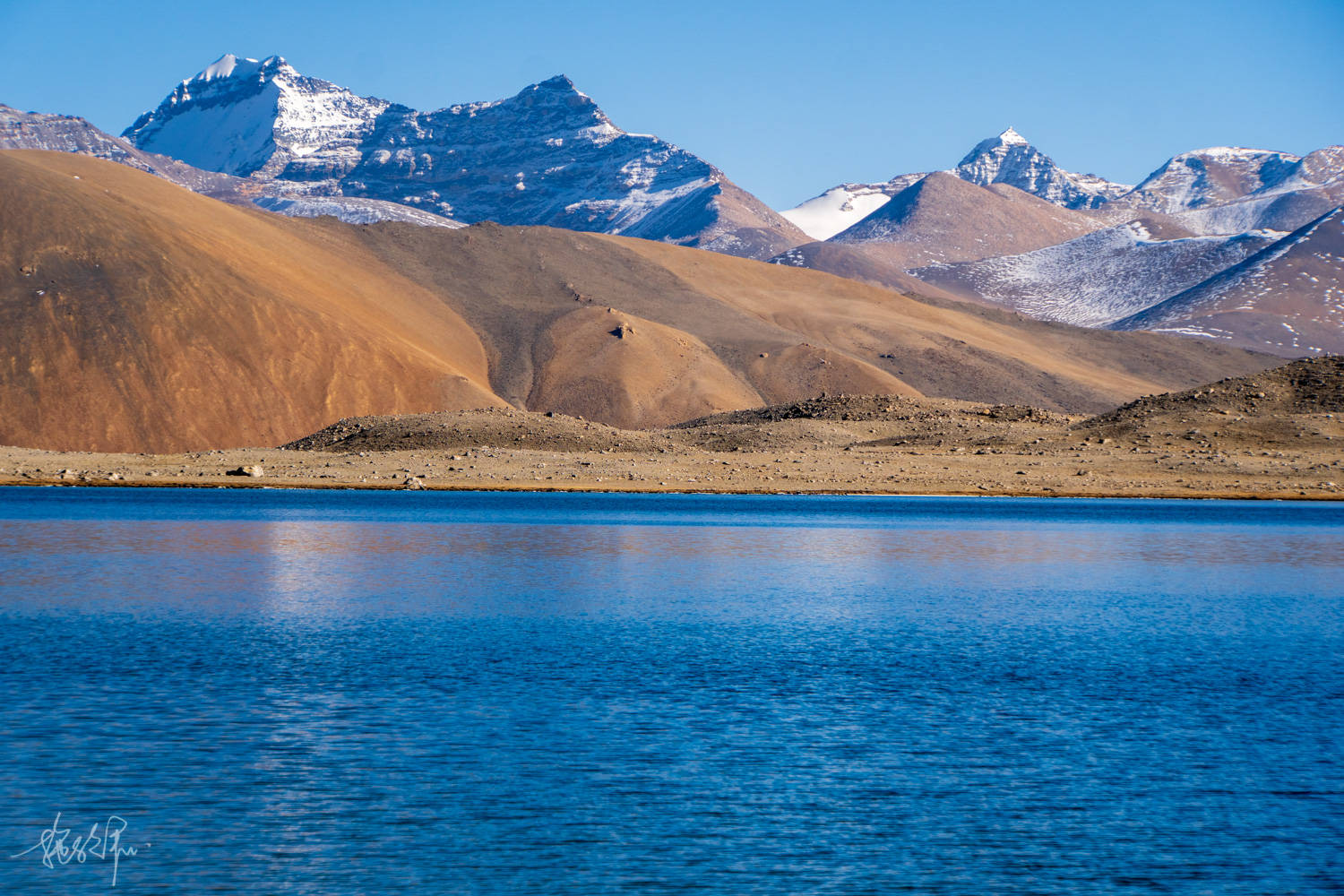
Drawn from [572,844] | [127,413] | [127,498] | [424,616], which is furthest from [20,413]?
[572,844]

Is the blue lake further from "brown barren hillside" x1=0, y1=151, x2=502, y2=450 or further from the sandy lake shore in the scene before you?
"brown barren hillside" x1=0, y1=151, x2=502, y2=450

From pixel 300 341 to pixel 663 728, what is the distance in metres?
136

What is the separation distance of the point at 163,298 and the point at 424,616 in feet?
405

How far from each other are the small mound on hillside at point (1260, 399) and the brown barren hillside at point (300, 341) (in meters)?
57.9

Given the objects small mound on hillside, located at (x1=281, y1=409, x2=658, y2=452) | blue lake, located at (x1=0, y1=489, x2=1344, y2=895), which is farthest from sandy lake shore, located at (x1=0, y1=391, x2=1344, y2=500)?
blue lake, located at (x1=0, y1=489, x2=1344, y2=895)

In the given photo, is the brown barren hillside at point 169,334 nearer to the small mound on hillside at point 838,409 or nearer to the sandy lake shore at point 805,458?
the sandy lake shore at point 805,458

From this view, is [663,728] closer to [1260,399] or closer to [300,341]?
[1260,399]
